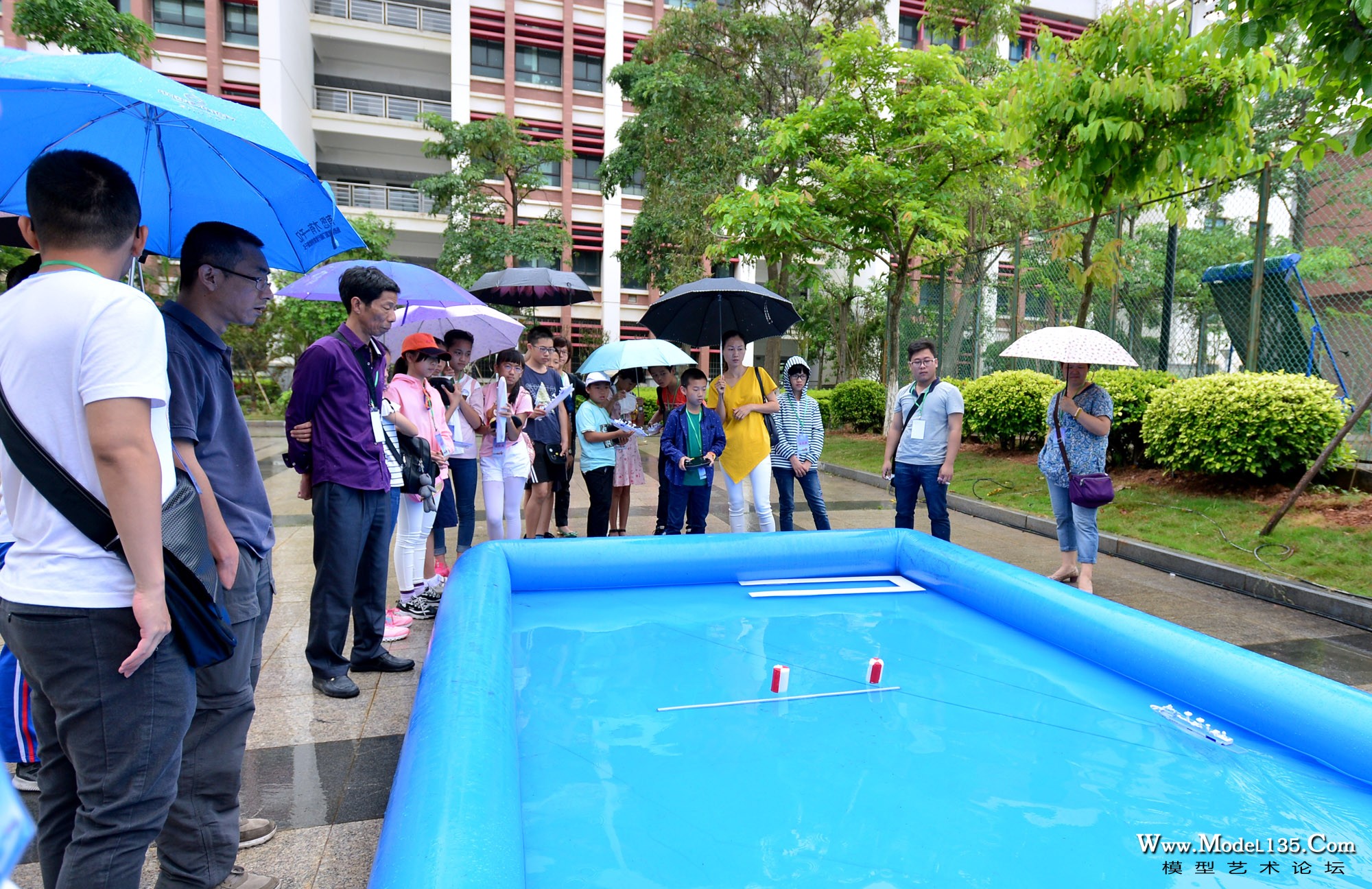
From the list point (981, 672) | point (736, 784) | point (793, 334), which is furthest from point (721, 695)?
point (793, 334)

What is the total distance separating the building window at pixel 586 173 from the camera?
2845 centimetres

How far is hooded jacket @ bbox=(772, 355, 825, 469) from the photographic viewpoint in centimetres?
660

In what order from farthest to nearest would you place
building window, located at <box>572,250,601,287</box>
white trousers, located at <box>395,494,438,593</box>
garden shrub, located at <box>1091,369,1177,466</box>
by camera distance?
building window, located at <box>572,250,601,287</box>
garden shrub, located at <box>1091,369,1177,466</box>
white trousers, located at <box>395,494,438,593</box>

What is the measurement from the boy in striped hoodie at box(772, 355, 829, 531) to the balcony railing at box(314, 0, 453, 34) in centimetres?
2521

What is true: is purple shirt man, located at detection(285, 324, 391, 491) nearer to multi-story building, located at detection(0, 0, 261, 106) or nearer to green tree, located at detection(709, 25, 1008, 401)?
green tree, located at detection(709, 25, 1008, 401)

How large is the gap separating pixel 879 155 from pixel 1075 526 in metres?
7.33

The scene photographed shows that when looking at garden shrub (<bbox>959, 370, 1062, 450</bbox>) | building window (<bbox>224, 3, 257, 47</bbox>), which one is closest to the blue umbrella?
garden shrub (<bbox>959, 370, 1062, 450</bbox>)

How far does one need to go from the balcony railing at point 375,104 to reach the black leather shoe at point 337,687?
2633 cm

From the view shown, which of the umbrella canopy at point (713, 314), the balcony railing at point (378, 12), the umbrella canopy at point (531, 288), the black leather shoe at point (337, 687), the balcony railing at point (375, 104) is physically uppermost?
the balcony railing at point (378, 12)

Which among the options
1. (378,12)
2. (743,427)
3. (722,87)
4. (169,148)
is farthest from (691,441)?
(378,12)

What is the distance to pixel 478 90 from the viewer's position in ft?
87.8

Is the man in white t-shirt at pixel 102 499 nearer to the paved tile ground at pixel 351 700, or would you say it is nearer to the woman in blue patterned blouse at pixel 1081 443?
the paved tile ground at pixel 351 700

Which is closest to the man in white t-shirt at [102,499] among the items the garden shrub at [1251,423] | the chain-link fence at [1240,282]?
the chain-link fence at [1240,282]

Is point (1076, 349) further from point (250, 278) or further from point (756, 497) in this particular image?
point (250, 278)
